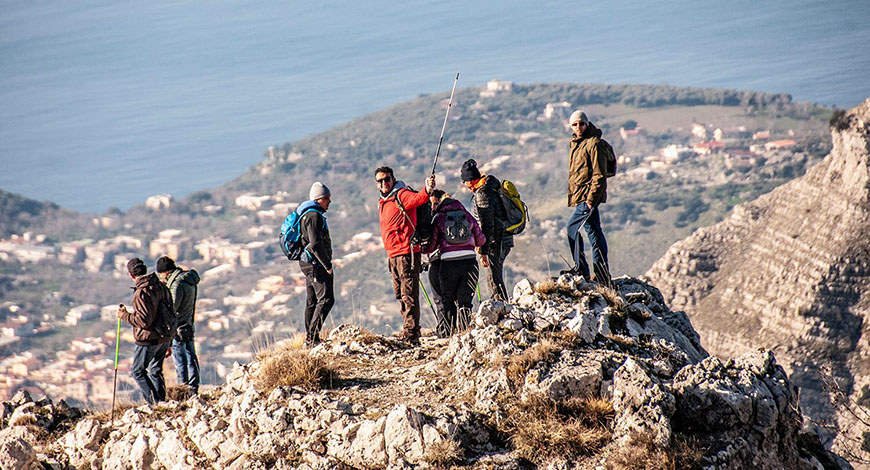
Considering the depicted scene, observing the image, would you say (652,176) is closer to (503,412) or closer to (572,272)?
(572,272)

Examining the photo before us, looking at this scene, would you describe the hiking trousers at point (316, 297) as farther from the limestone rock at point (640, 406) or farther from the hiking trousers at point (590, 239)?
the limestone rock at point (640, 406)

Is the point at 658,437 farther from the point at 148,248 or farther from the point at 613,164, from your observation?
the point at 148,248

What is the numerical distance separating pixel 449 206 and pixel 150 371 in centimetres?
387

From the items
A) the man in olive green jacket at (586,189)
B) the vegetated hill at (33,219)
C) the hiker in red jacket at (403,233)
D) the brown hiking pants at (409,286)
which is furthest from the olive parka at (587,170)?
the vegetated hill at (33,219)

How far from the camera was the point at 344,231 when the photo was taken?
16375cm

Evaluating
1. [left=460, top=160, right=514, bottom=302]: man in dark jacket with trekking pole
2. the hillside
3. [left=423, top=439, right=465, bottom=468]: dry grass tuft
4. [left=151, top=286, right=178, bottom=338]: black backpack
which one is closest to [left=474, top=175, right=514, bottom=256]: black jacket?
[left=460, top=160, right=514, bottom=302]: man in dark jacket with trekking pole

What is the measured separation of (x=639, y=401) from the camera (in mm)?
6805

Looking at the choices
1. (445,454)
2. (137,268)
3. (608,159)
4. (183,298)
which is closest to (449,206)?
(608,159)

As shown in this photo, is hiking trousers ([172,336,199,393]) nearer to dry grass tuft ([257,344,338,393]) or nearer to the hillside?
dry grass tuft ([257,344,338,393])

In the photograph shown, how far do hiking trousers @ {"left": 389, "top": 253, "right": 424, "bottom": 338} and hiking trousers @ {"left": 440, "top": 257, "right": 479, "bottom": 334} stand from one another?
36 centimetres

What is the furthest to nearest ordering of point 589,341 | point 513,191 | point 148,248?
point 148,248, point 513,191, point 589,341

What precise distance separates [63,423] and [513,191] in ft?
19.2

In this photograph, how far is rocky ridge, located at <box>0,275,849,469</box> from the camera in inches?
267

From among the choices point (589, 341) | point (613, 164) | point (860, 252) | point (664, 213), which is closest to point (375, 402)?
point (589, 341)
